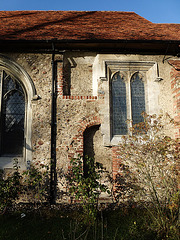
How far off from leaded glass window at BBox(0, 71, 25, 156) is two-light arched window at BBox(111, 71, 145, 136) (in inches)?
115

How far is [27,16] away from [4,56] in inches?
132

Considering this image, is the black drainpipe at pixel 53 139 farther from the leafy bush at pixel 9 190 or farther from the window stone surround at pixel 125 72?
the window stone surround at pixel 125 72

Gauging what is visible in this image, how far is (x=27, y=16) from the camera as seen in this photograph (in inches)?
302

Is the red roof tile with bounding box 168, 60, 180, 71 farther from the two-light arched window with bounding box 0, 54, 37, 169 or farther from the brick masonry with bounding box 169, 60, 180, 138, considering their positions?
the two-light arched window with bounding box 0, 54, 37, 169

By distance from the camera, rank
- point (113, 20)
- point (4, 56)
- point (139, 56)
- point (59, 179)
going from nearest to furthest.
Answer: point (59, 179) → point (4, 56) → point (139, 56) → point (113, 20)

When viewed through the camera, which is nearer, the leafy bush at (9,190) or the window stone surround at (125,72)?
the leafy bush at (9,190)

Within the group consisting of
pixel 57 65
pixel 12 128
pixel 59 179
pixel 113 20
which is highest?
pixel 113 20

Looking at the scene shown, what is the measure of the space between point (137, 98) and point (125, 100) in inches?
16.3

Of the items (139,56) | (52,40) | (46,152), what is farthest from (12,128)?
(139,56)

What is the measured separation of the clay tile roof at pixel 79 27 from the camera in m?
5.65

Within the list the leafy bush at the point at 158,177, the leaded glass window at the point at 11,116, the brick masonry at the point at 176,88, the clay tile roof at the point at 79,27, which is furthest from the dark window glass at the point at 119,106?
the leaded glass window at the point at 11,116

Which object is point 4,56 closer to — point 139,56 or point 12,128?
point 12,128

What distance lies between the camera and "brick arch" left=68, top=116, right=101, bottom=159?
513 cm

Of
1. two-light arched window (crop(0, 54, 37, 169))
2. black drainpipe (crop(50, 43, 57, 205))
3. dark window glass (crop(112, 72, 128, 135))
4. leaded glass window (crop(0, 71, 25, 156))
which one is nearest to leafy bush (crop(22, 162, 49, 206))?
black drainpipe (crop(50, 43, 57, 205))
